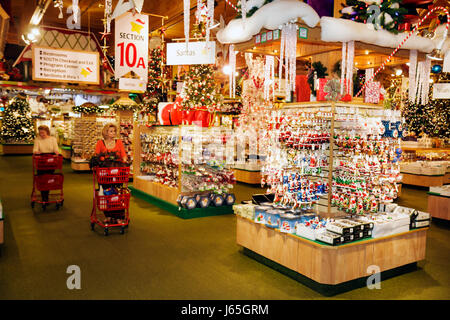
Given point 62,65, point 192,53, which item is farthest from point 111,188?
point 62,65

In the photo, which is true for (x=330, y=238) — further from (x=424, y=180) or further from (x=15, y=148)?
(x=15, y=148)

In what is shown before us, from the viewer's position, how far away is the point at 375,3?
4051 mm

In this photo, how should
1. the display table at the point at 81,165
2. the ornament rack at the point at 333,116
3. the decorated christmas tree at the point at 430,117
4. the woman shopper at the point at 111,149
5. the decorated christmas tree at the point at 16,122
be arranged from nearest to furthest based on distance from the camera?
the ornament rack at the point at 333,116 → the woman shopper at the point at 111,149 → the decorated christmas tree at the point at 430,117 → the display table at the point at 81,165 → the decorated christmas tree at the point at 16,122

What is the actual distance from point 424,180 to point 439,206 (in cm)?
388

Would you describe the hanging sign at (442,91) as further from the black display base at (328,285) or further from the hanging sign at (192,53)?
the hanging sign at (192,53)

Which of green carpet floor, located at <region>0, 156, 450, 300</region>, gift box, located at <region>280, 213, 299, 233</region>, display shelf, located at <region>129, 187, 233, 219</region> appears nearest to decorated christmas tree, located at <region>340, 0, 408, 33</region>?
gift box, located at <region>280, 213, 299, 233</region>

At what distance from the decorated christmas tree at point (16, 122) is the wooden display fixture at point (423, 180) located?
19.1 metres

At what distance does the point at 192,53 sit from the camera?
19.7 ft

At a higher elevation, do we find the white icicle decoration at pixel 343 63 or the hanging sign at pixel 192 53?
the hanging sign at pixel 192 53

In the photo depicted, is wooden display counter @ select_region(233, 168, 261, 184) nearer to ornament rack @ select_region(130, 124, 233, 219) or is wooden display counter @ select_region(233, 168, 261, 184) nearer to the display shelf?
ornament rack @ select_region(130, 124, 233, 219)

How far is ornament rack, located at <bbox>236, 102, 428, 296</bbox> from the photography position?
3.61 m

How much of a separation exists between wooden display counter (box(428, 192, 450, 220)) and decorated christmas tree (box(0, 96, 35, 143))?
65.5 feet

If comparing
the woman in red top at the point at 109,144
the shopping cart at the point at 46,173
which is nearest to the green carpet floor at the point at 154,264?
the shopping cart at the point at 46,173

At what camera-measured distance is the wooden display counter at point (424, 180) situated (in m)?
10.0
